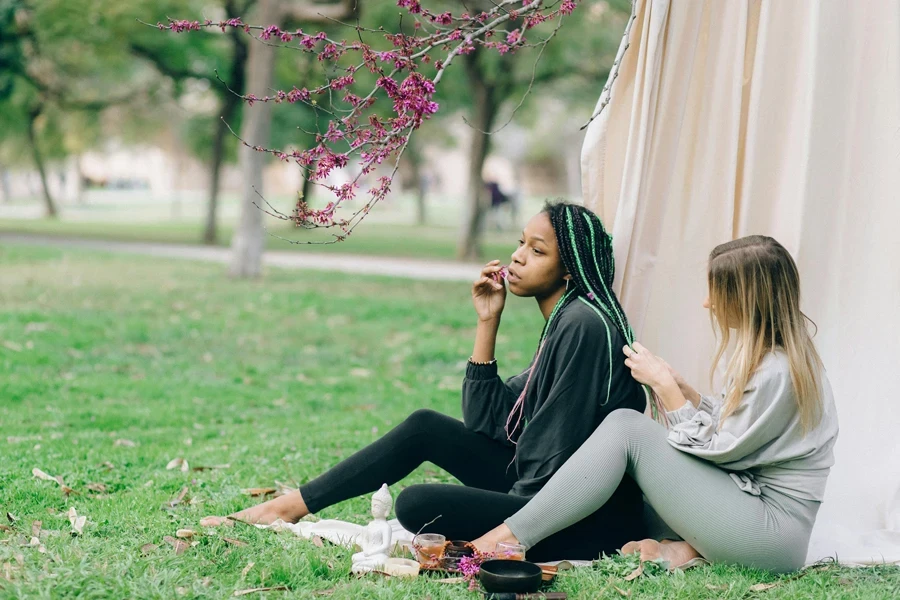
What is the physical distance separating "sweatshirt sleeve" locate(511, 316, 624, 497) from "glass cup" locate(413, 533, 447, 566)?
1.37 feet

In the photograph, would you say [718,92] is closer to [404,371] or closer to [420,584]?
[420,584]

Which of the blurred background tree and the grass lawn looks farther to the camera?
the blurred background tree

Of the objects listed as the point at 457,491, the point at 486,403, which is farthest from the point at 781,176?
the point at 457,491

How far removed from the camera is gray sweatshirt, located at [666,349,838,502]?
11.1 feet

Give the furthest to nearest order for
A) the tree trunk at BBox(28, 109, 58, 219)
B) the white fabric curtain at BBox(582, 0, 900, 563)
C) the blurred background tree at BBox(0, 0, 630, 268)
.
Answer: the tree trunk at BBox(28, 109, 58, 219)
the blurred background tree at BBox(0, 0, 630, 268)
the white fabric curtain at BBox(582, 0, 900, 563)

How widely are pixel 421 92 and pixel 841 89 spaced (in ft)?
6.51

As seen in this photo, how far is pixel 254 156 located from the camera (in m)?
13.0

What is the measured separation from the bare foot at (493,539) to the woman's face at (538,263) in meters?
0.91

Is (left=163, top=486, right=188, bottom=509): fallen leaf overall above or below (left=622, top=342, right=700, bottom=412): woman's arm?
below

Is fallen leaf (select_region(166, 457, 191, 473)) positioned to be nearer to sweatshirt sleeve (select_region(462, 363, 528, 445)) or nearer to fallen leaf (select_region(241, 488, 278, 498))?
fallen leaf (select_region(241, 488, 278, 498))

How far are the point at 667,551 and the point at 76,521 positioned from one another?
2.41 metres

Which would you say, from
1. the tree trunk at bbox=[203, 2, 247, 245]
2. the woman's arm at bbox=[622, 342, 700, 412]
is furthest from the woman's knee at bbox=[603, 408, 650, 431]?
the tree trunk at bbox=[203, 2, 247, 245]

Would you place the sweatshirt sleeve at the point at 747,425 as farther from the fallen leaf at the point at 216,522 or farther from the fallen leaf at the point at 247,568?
the fallen leaf at the point at 216,522

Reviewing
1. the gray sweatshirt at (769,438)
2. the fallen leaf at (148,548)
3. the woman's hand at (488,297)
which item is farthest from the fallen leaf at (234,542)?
the gray sweatshirt at (769,438)
